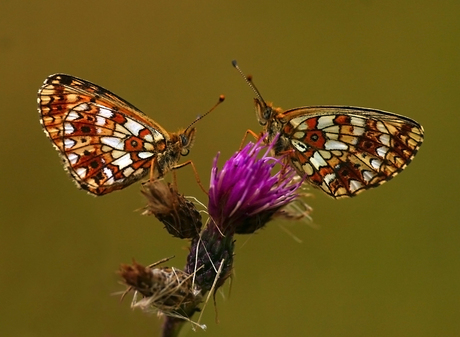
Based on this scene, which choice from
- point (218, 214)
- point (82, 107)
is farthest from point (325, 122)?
point (82, 107)

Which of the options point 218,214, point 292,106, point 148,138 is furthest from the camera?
point 292,106

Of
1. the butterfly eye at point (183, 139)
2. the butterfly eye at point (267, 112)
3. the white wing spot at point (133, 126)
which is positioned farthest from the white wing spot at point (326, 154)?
the white wing spot at point (133, 126)

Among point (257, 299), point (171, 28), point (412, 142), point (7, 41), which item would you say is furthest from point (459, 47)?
point (7, 41)

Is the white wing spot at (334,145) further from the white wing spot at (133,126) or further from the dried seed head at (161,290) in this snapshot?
the dried seed head at (161,290)

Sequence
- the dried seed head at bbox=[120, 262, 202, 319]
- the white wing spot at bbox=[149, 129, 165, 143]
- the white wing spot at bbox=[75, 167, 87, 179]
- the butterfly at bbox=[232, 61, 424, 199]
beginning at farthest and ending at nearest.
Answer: the butterfly at bbox=[232, 61, 424, 199], the white wing spot at bbox=[149, 129, 165, 143], the white wing spot at bbox=[75, 167, 87, 179], the dried seed head at bbox=[120, 262, 202, 319]

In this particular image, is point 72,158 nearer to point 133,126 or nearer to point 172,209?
point 133,126

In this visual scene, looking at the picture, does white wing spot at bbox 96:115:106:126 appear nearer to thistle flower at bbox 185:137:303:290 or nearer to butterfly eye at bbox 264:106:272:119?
thistle flower at bbox 185:137:303:290

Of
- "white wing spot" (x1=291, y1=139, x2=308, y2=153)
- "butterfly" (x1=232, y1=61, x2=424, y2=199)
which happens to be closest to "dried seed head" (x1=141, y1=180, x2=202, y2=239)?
"butterfly" (x1=232, y1=61, x2=424, y2=199)
